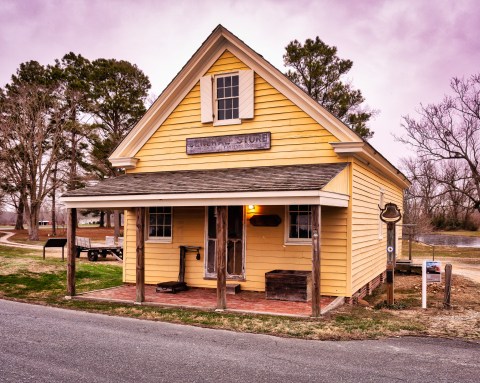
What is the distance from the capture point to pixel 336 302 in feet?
33.0

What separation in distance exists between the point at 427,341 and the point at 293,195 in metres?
3.62

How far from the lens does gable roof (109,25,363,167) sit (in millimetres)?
11031

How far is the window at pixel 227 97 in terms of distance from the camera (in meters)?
12.2

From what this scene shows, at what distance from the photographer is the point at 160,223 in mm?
12977

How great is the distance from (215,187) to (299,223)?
2.82 meters

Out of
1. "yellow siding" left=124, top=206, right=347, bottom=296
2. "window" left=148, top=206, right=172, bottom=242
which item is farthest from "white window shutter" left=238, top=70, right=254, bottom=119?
"window" left=148, top=206, right=172, bottom=242

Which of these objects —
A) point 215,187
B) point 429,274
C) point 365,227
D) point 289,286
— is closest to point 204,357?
point 215,187

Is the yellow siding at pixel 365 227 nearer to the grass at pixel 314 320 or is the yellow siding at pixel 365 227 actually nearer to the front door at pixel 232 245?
the grass at pixel 314 320

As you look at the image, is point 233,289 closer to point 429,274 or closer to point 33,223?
point 429,274

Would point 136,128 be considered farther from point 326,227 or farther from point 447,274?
point 447,274

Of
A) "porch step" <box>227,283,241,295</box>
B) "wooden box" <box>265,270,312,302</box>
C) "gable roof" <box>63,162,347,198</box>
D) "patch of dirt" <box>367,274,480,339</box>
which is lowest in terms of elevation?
"patch of dirt" <box>367,274,480,339</box>

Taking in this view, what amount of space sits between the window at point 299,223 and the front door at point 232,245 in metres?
1.42

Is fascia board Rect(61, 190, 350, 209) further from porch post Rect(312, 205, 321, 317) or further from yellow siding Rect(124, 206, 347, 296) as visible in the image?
yellow siding Rect(124, 206, 347, 296)

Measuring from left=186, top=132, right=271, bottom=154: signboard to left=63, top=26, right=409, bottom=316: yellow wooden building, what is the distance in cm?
3
